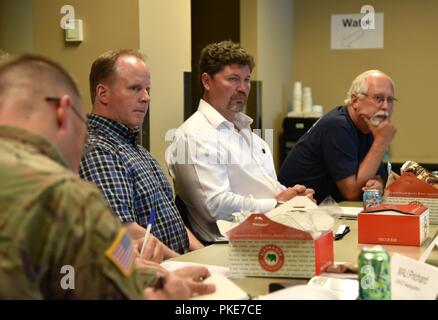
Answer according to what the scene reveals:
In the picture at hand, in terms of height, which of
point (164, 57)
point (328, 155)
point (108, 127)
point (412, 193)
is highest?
point (164, 57)

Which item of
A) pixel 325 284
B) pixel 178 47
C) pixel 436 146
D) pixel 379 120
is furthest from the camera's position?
pixel 436 146

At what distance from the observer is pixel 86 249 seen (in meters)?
0.93

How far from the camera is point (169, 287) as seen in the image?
1.38 meters

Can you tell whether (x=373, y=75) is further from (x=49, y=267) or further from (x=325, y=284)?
(x=49, y=267)

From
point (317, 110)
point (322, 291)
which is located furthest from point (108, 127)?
point (317, 110)

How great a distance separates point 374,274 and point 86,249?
0.75 metres

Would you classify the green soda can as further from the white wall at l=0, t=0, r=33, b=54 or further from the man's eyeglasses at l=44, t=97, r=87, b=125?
the white wall at l=0, t=0, r=33, b=54

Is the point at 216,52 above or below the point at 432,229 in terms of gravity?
above

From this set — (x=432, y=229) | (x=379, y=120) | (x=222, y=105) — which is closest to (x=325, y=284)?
(x=432, y=229)

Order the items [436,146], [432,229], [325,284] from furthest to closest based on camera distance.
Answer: [436,146] → [432,229] → [325,284]

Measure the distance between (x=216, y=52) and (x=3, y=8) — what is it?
2060 mm

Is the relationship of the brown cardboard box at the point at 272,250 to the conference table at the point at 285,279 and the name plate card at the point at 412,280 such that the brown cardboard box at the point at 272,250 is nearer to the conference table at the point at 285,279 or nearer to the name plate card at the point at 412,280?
the conference table at the point at 285,279

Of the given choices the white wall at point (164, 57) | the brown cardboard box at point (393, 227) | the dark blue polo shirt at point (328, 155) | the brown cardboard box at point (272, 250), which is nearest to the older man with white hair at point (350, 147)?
the dark blue polo shirt at point (328, 155)

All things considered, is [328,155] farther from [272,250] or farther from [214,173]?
[272,250]
